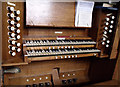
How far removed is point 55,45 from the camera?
1.60m

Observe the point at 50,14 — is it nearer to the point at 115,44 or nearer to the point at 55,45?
the point at 55,45

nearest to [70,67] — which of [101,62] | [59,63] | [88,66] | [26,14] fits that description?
[59,63]

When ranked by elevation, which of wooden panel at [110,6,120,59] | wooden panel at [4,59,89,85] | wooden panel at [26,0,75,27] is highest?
wooden panel at [26,0,75,27]

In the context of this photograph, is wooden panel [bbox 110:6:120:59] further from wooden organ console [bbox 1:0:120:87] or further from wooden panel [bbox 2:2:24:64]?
wooden panel [bbox 2:2:24:64]

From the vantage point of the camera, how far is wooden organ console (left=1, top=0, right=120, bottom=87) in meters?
1.44

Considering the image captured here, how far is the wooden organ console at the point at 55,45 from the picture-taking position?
144 cm

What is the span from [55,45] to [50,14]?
0.51 metres

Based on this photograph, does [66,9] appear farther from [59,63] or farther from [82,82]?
[82,82]

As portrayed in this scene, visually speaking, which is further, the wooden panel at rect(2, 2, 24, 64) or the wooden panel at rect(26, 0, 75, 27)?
the wooden panel at rect(26, 0, 75, 27)

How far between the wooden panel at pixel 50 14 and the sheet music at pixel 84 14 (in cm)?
8

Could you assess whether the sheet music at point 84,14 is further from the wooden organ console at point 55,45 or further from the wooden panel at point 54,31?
the wooden panel at point 54,31

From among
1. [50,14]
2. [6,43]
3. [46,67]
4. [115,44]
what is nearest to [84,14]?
[50,14]

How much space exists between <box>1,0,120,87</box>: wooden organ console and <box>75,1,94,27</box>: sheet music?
85 mm

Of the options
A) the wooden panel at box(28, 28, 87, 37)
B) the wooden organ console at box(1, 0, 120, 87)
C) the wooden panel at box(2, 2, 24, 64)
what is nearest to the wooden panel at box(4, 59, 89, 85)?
the wooden organ console at box(1, 0, 120, 87)
